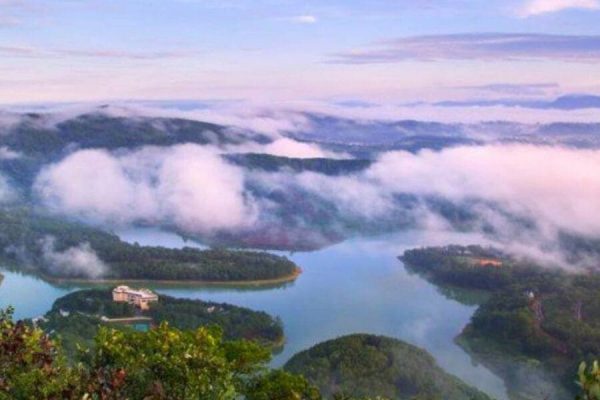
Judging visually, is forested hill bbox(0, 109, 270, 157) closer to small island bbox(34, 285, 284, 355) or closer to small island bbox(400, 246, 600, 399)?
small island bbox(400, 246, 600, 399)

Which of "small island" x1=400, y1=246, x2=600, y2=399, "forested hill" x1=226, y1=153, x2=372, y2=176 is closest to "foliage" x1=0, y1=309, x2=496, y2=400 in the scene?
"small island" x1=400, y1=246, x2=600, y2=399

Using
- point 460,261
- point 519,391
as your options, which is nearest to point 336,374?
point 519,391

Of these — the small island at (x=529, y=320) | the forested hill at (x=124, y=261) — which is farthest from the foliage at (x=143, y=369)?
the forested hill at (x=124, y=261)

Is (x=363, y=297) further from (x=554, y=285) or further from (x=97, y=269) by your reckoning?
(x=97, y=269)

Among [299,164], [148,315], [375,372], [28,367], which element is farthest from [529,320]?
[299,164]

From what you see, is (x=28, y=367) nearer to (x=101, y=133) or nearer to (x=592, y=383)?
(x=592, y=383)

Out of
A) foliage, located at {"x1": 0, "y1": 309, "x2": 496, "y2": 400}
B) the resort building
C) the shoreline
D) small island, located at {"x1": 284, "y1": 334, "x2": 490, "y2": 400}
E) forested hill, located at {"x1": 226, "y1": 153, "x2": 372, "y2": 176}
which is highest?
foliage, located at {"x1": 0, "y1": 309, "x2": 496, "y2": 400}
